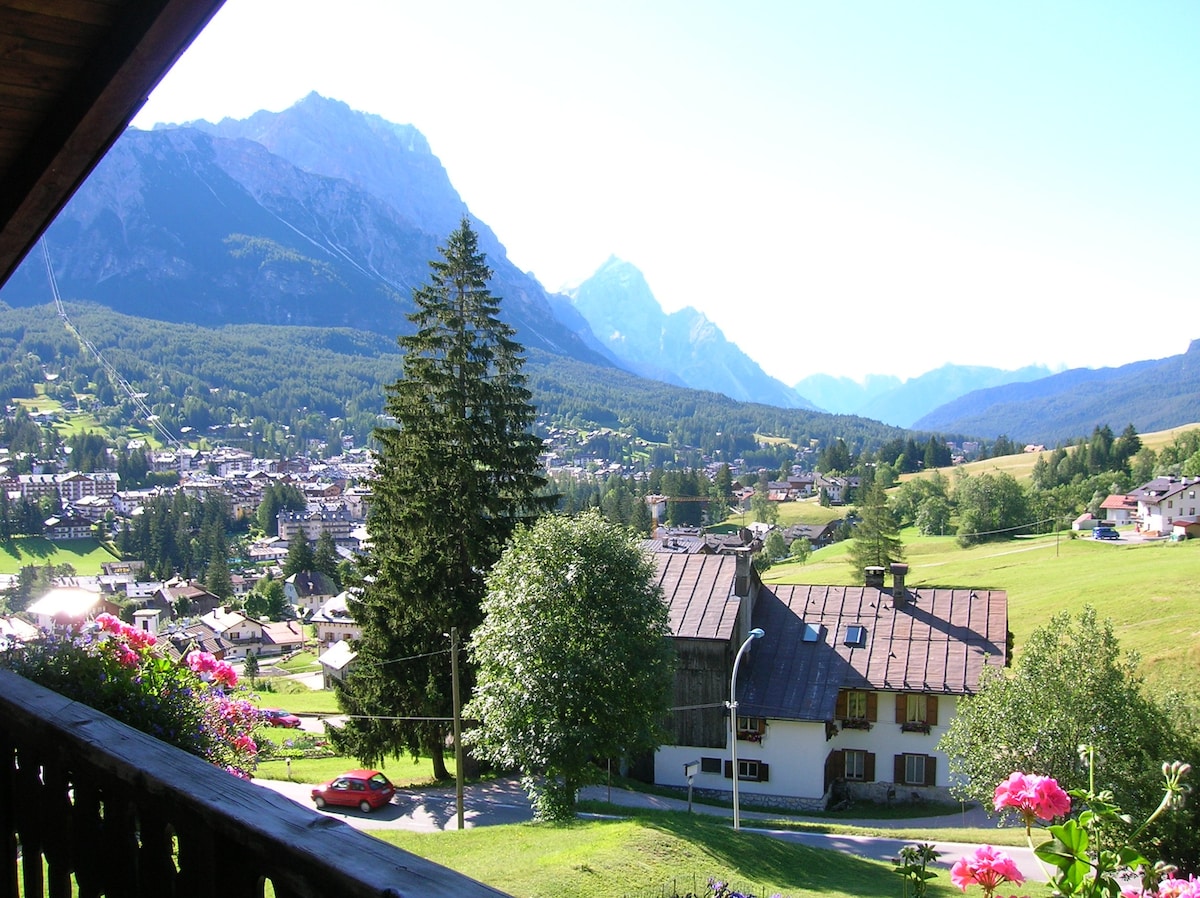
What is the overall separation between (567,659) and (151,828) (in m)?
19.2

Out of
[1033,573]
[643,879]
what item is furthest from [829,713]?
[1033,573]

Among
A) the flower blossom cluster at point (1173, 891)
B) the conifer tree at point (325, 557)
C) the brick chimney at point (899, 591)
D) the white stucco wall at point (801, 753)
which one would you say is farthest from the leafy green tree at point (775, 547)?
the flower blossom cluster at point (1173, 891)

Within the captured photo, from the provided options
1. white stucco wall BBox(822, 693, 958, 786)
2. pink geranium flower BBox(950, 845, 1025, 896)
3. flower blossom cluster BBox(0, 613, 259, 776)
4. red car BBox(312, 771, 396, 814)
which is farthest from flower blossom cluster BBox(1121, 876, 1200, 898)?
white stucco wall BBox(822, 693, 958, 786)

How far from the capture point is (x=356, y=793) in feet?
81.6

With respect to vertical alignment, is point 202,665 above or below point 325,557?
above

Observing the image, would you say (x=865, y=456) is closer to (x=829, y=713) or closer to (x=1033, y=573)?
(x=1033, y=573)

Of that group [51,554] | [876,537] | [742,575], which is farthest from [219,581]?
[742,575]

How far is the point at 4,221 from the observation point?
358 centimetres

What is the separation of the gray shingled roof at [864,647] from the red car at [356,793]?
12872 millimetres

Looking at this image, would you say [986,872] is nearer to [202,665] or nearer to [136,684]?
[136,684]

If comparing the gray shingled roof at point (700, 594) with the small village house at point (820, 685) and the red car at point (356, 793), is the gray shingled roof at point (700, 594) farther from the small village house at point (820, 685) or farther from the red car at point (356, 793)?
the red car at point (356, 793)

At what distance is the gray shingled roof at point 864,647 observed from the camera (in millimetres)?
32625

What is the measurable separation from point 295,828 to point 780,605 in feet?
118

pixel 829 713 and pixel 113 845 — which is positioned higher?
pixel 113 845
